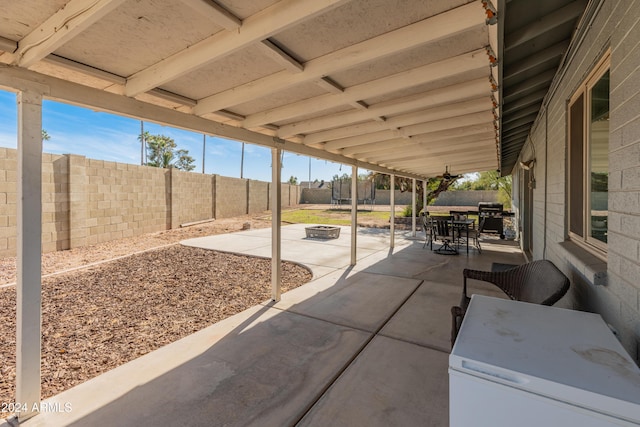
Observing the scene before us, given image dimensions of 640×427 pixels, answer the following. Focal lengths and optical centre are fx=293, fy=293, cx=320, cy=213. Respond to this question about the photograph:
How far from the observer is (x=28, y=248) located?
6.56ft

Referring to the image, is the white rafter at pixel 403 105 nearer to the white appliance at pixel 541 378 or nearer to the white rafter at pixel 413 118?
the white rafter at pixel 413 118

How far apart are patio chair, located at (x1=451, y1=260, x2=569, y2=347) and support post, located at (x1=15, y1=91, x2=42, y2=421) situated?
9.79 feet

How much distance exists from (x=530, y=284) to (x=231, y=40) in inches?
126

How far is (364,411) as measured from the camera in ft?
6.72

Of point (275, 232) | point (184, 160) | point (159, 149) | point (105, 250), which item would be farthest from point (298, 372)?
point (184, 160)

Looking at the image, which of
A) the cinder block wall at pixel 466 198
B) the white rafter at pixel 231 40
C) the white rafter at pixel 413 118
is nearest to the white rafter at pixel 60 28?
the white rafter at pixel 231 40

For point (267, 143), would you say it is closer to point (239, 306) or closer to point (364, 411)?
point (239, 306)

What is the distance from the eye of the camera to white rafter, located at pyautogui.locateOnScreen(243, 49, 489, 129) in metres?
2.16

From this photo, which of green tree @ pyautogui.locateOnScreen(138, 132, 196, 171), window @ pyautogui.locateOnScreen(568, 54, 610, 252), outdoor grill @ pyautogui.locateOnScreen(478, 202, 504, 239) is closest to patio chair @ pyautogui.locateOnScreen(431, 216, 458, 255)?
outdoor grill @ pyautogui.locateOnScreen(478, 202, 504, 239)

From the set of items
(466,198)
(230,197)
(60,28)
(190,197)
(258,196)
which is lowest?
(190,197)

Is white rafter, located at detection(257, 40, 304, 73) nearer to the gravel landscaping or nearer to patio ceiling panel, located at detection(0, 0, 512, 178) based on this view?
patio ceiling panel, located at detection(0, 0, 512, 178)

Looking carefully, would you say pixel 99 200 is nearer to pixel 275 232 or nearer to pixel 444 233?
pixel 275 232

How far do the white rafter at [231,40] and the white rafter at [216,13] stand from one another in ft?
0.21

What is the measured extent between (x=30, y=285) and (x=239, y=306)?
233 cm
